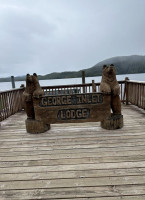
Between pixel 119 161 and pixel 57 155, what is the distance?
89cm

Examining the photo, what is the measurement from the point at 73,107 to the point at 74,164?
4.35 ft

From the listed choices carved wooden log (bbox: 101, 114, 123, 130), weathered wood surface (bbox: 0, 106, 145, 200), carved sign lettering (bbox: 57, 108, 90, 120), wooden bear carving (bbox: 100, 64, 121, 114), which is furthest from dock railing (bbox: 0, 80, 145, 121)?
carved sign lettering (bbox: 57, 108, 90, 120)

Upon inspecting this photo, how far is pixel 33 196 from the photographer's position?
1.47 m

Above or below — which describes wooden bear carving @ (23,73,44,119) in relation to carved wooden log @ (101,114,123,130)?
above

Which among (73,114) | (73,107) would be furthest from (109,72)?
(73,114)

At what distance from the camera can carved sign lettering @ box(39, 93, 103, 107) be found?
3.08 meters

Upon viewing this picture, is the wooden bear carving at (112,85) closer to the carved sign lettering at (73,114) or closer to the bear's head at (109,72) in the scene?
the bear's head at (109,72)

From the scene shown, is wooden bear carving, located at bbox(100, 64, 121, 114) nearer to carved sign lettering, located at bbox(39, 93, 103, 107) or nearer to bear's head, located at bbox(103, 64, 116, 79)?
bear's head, located at bbox(103, 64, 116, 79)

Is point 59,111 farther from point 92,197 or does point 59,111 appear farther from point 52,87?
point 52,87

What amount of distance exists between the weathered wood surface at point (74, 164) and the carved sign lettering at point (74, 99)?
0.63 m

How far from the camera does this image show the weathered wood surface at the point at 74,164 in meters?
1.50

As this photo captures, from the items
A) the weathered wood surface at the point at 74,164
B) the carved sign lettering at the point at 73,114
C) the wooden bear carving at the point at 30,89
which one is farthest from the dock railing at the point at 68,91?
the carved sign lettering at the point at 73,114

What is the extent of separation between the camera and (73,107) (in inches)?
122

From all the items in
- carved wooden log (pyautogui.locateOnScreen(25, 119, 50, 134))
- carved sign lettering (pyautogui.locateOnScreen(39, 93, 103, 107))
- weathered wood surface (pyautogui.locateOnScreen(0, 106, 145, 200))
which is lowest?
weathered wood surface (pyautogui.locateOnScreen(0, 106, 145, 200))
